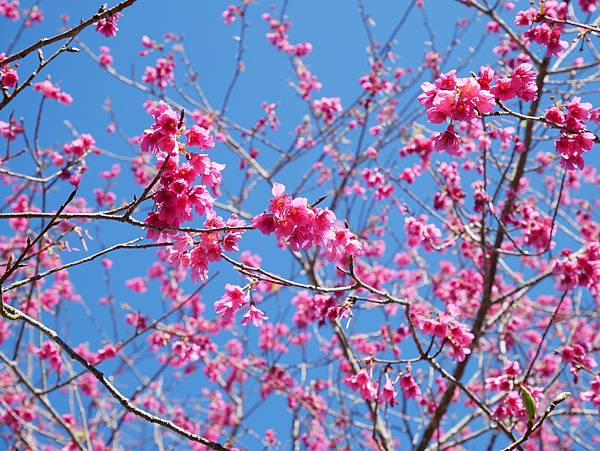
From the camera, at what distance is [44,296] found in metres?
6.54

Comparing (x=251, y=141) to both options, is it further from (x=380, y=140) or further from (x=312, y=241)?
(x=312, y=241)

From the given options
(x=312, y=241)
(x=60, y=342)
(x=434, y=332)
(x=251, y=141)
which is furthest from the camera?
(x=251, y=141)

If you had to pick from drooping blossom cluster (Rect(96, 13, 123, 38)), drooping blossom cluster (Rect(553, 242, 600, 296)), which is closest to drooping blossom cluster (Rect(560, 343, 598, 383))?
drooping blossom cluster (Rect(553, 242, 600, 296))

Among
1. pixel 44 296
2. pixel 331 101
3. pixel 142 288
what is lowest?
pixel 44 296

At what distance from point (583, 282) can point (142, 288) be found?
22.2 ft

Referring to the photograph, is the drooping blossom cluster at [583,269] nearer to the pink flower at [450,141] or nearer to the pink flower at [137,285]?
the pink flower at [450,141]

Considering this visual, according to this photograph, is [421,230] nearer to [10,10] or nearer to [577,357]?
[577,357]

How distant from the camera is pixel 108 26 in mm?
2842

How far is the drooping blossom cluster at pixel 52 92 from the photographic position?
15.7ft

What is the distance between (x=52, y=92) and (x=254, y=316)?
3.62 m

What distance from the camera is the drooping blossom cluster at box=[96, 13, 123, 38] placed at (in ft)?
9.18

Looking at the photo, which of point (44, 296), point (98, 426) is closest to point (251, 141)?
point (44, 296)

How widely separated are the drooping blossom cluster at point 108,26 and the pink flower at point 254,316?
69.1 inches

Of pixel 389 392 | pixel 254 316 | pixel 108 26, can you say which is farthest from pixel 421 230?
pixel 108 26
